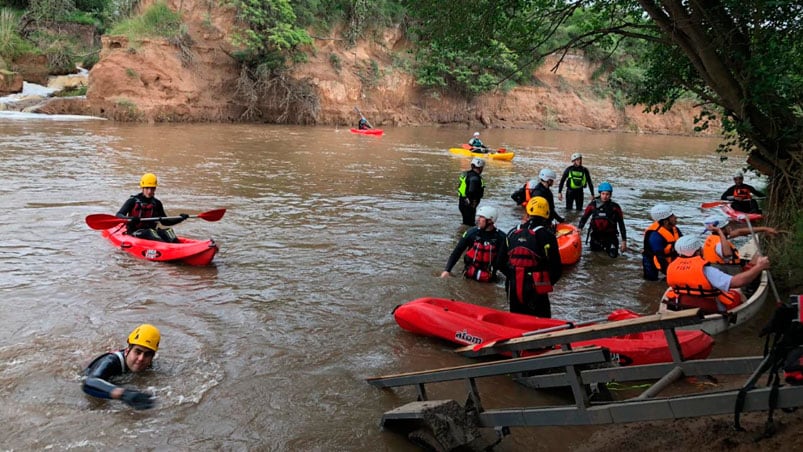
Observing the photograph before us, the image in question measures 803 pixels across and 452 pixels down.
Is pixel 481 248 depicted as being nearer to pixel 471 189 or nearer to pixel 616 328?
pixel 471 189

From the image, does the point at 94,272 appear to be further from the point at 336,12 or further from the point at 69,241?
the point at 336,12

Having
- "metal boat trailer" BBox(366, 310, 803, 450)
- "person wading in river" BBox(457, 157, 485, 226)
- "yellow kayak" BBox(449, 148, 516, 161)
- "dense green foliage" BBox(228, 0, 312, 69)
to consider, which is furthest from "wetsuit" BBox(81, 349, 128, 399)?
"dense green foliage" BBox(228, 0, 312, 69)

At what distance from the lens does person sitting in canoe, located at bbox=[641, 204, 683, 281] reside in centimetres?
738

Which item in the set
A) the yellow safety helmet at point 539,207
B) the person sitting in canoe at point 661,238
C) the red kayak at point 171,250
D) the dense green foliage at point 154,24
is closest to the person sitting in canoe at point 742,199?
the person sitting in canoe at point 661,238

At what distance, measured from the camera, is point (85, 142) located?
63.0 ft

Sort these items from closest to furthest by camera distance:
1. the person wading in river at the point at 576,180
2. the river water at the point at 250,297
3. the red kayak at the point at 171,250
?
1. the river water at the point at 250,297
2. the red kayak at the point at 171,250
3. the person wading in river at the point at 576,180

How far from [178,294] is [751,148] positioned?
28.8ft

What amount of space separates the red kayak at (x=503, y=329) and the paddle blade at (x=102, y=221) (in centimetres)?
471

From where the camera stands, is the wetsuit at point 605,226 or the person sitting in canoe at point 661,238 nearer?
the person sitting in canoe at point 661,238

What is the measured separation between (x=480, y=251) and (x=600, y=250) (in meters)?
3.21

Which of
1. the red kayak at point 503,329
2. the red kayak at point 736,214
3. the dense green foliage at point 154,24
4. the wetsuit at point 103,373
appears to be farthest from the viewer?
the dense green foliage at point 154,24

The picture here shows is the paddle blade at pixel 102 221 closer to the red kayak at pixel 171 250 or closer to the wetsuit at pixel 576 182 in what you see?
the red kayak at pixel 171 250

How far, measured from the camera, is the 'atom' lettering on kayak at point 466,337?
5.28 m

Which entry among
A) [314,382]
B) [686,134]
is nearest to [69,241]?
[314,382]
